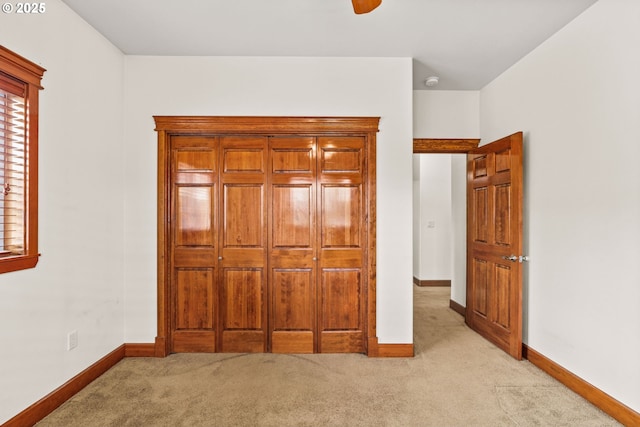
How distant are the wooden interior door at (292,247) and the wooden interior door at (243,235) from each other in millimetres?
95

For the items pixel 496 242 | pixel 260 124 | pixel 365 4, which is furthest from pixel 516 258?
pixel 260 124

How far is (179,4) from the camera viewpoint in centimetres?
235

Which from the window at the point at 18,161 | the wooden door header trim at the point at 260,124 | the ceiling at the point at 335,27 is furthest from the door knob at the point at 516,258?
the window at the point at 18,161

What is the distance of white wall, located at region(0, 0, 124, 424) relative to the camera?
2018 millimetres

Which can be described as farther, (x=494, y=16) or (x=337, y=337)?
(x=337, y=337)

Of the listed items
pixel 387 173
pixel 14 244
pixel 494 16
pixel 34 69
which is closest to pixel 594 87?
pixel 494 16

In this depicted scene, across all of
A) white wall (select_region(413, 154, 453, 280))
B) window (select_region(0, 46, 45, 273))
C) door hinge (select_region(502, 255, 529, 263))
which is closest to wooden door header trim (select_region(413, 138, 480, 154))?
door hinge (select_region(502, 255, 529, 263))

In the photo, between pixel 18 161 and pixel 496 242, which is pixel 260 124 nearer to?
pixel 18 161

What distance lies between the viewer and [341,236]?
10.4 ft

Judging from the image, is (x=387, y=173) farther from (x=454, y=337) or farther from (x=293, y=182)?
(x=454, y=337)

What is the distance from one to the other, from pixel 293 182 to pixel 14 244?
200 cm

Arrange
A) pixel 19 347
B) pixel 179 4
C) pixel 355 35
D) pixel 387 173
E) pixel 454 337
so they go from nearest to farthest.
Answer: pixel 19 347 → pixel 179 4 → pixel 355 35 → pixel 387 173 → pixel 454 337

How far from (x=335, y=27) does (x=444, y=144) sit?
1.94 metres

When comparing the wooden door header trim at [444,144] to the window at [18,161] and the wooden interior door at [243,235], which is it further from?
the window at [18,161]
